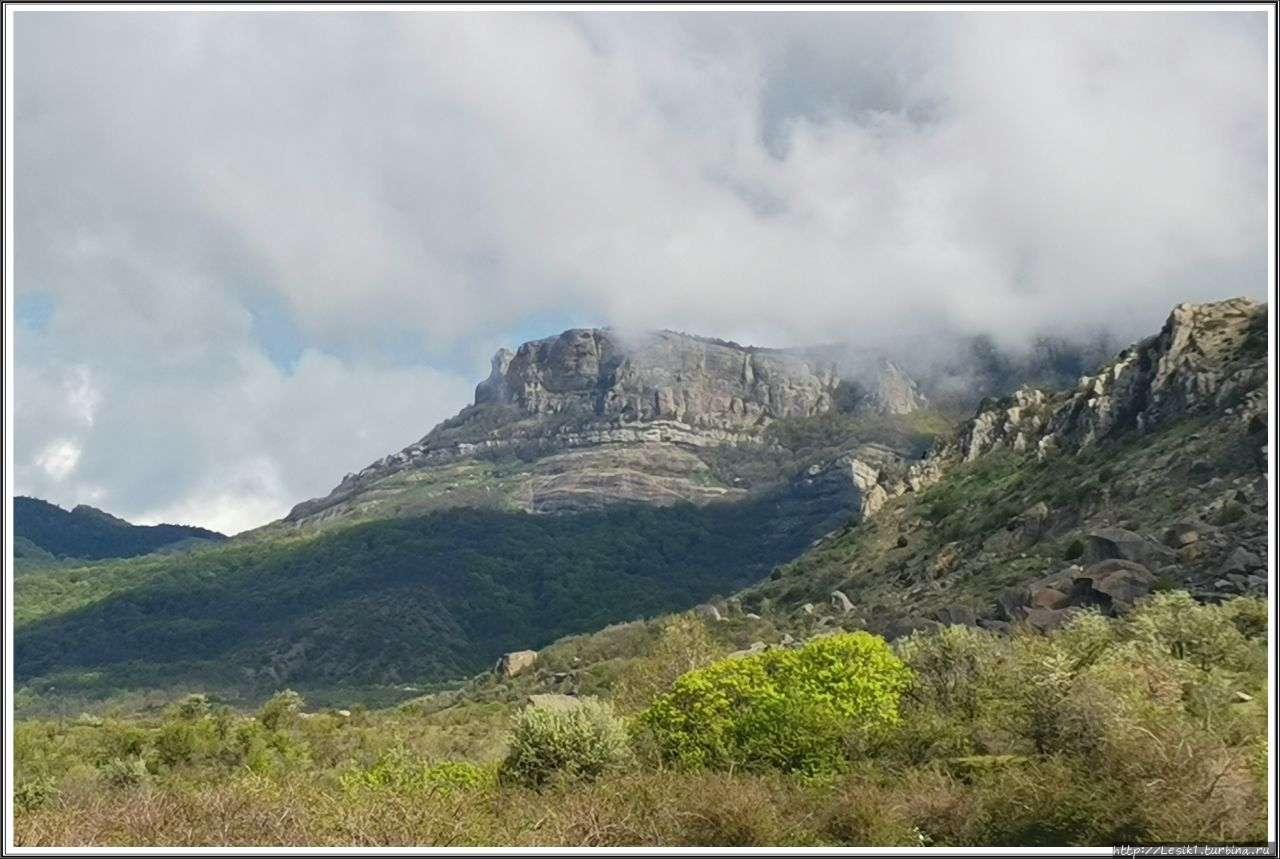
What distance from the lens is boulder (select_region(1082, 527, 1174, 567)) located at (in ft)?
109

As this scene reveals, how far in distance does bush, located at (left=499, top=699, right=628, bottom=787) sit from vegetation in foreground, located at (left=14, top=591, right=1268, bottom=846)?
0.14 ft

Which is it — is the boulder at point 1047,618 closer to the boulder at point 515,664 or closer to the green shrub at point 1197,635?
the green shrub at point 1197,635

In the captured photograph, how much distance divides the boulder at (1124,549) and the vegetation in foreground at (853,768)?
4414 millimetres

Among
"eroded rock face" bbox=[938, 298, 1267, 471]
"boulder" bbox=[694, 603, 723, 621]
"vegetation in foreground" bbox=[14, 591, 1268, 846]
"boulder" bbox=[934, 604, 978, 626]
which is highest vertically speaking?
"eroded rock face" bbox=[938, 298, 1267, 471]

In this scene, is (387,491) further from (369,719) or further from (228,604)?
(369,719)

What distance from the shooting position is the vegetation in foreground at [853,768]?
442 inches

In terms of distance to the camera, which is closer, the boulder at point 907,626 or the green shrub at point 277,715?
the boulder at point 907,626

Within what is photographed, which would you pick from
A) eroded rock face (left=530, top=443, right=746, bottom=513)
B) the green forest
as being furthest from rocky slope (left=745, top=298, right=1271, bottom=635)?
eroded rock face (left=530, top=443, right=746, bottom=513)

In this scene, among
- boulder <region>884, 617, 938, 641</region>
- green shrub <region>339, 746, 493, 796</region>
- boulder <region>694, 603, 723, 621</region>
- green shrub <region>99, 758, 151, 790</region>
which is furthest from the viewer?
boulder <region>694, 603, 723, 621</region>

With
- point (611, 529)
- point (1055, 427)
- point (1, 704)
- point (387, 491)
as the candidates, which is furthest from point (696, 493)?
point (1, 704)

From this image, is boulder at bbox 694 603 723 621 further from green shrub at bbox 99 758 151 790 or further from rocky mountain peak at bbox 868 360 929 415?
rocky mountain peak at bbox 868 360 929 415

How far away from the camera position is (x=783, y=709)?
62.4 feet

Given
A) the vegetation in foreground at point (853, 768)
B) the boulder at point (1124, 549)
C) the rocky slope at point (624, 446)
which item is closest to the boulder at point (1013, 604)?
the boulder at point (1124, 549)

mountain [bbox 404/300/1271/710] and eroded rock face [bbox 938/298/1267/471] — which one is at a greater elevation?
eroded rock face [bbox 938/298/1267/471]
